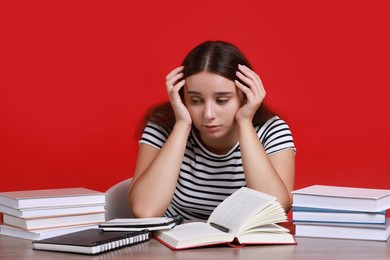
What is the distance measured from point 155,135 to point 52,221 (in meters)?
0.71

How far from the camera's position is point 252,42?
160 inches

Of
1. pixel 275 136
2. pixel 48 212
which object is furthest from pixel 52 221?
pixel 275 136

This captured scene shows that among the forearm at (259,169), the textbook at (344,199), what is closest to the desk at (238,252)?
the textbook at (344,199)

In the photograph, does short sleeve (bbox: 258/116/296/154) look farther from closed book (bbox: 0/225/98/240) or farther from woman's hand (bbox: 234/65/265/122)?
closed book (bbox: 0/225/98/240)

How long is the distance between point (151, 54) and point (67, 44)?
0.45 meters

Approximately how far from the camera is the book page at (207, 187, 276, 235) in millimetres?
1972

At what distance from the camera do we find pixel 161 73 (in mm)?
4062

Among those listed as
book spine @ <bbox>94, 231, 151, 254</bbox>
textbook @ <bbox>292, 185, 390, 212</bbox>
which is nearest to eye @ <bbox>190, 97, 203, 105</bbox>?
textbook @ <bbox>292, 185, 390, 212</bbox>

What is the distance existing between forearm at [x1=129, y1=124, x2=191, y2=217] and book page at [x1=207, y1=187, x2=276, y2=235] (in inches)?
15.6

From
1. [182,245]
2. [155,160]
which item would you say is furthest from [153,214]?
[182,245]

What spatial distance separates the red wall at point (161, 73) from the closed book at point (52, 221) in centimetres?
176

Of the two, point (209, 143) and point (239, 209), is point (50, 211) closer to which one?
point (239, 209)

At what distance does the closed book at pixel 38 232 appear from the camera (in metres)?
2.09

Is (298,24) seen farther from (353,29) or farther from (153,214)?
(153,214)
